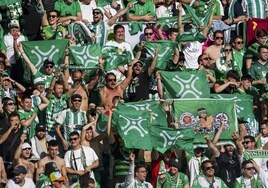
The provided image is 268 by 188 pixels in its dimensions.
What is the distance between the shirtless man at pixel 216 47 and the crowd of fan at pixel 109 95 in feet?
0.06

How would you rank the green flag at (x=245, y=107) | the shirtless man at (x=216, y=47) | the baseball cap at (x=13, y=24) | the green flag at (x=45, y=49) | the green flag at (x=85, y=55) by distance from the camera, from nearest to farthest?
the green flag at (x=245, y=107) < the green flag at (x=85, y=55) < the green flag at (x=45, y=49) < the baseball cap at (x=13, y=24) < the shirtless man at (x=216, y=47)

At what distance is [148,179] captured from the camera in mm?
28891

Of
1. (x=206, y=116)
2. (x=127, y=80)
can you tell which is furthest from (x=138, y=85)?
(x=206, y=116)

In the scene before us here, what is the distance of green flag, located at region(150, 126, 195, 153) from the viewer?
29.0 m

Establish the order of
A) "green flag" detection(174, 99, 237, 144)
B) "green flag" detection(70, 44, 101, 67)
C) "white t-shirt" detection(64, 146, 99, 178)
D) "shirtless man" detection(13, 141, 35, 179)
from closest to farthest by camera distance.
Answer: "shirtless man" detection(13, 141, 35, 179)
"white t-shirt" detection(64, 146, 99, 178)
"green flag" detection(174, 99, 237, 144)
"green flag" detection(70, 44, 101, 67)

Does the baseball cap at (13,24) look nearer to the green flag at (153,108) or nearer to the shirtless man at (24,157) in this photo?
the green flag at (153,108)

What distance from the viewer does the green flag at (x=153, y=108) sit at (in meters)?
29.4

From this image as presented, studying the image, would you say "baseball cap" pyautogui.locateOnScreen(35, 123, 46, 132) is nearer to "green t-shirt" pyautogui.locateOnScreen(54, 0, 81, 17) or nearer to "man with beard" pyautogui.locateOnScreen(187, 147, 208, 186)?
"man with beard" pyautogui.locateOnScreen(187, 147, 208, 186)

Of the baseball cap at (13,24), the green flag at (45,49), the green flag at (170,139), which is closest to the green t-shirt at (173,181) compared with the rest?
the green flag at (170,139)

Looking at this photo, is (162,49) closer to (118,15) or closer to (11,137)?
(118,15)

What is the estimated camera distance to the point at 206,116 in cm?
3005

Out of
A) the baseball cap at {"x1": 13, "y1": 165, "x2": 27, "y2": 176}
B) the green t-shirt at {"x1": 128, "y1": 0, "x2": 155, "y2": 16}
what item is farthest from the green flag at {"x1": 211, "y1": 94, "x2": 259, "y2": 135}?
the baseball cap at {"x1": 13, "y1": 165, "x2": 27, "y2": 176}

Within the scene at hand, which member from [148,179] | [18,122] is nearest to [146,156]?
[148,179]

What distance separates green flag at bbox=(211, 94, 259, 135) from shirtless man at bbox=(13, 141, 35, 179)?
3935 mm
